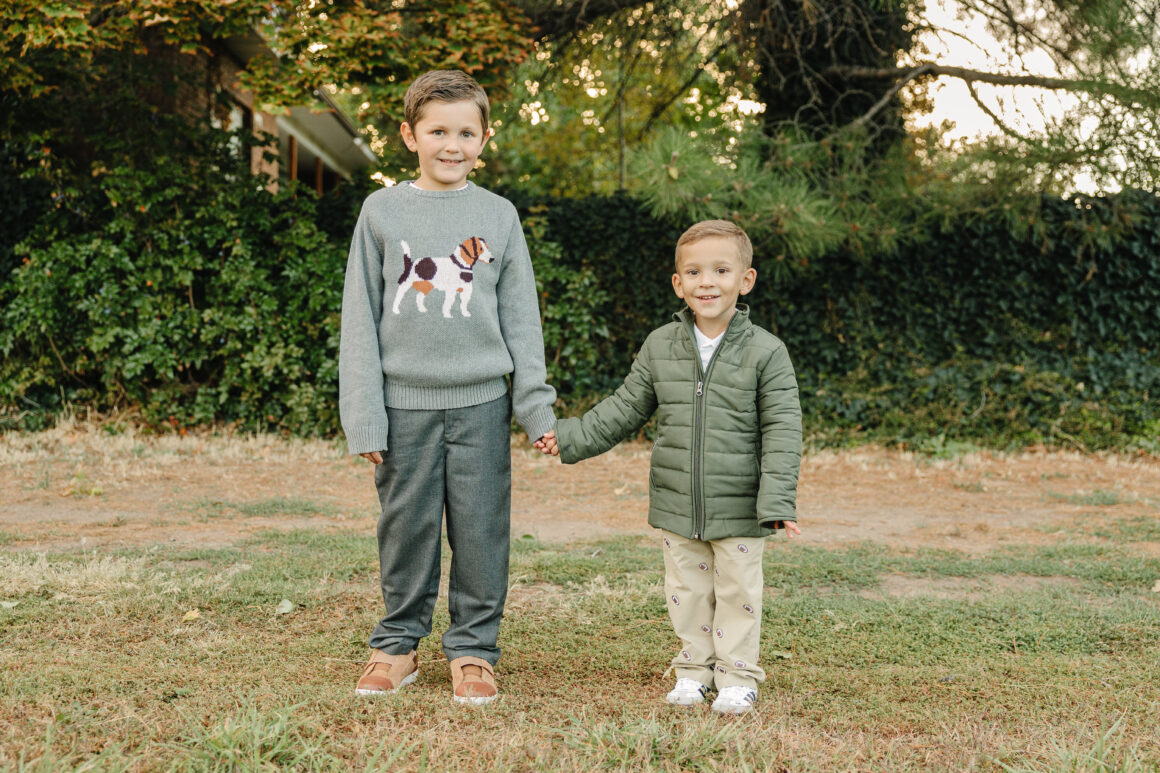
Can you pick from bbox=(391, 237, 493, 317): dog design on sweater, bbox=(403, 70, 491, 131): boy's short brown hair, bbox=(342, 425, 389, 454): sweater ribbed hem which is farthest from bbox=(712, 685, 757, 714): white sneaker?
bbox=(403, 70, 491, 131): boy's short brown hair

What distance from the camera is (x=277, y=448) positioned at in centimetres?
730

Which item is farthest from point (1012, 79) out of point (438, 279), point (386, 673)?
point (386, 673)

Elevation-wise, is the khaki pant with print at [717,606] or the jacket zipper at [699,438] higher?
the jacket zipper at [699,438]

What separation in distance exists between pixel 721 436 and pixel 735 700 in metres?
0.70

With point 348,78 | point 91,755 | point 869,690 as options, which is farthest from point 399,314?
point 348,78

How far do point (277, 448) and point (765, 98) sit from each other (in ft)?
17.3

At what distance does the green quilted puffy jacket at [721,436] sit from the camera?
8.41 feet

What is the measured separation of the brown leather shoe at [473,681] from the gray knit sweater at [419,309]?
25.2 inches

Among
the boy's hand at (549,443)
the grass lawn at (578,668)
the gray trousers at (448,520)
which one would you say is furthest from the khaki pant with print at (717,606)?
the gray trousers at (448,520)

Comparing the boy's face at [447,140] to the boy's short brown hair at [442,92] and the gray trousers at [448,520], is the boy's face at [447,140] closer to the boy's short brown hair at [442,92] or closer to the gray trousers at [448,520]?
the boy's short brown hair at [442,92]

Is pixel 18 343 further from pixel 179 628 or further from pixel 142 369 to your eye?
pixel 179 628

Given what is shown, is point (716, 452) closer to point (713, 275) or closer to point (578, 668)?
point (713, 275)

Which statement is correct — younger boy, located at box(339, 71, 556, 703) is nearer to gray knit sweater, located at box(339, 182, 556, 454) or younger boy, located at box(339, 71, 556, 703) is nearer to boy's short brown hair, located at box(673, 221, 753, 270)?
gray knit sweater, located at box(339, 182, 556, 454)

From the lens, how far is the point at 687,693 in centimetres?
262
